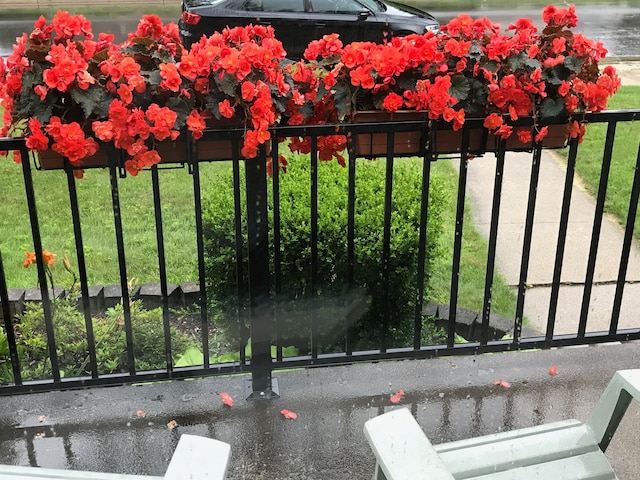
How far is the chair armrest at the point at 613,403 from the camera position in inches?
68.7

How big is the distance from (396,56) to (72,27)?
1.02 m

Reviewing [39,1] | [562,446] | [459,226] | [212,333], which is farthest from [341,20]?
[39,1]

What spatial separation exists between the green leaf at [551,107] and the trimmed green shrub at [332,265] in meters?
0.93

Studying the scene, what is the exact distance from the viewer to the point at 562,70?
2289mm

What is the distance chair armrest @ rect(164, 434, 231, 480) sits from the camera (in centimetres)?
143

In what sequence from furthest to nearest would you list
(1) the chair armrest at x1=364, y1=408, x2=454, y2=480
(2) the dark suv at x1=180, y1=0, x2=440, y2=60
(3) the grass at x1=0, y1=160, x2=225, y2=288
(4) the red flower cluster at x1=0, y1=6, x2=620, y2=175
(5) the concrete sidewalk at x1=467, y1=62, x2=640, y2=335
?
1. (2) the dark suv at x1=180, y1=0, x2=440, y2=60
2. (3) the grass at x1=0, y1=160, x2=225, y2=288
3. (5) the concrete sidewalk at x1=467, y1=62, x2=640, y2=335
4. (4) the red flower cluster at x1=0, y1=6, x2=620, y2=175
5. (1) the chair armrest at x1=364, y1=408, x2=454, y2=480

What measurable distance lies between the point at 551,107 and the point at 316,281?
113 centimetres

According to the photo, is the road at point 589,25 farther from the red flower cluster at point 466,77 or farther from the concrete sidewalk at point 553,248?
the red flower cluster at point 466,77

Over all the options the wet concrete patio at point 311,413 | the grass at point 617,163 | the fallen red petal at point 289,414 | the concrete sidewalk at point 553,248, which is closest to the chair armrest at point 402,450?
the wet concrete patio at point 311,413

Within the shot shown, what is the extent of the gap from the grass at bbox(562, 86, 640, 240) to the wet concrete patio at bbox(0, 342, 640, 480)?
2.52 meters

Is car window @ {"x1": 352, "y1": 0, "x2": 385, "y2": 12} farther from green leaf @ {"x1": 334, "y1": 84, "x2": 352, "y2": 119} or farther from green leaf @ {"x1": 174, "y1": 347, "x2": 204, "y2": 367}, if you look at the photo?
green leaf @ {"x1": 334, "y1": 84, "x2": 352, "y2": 119}

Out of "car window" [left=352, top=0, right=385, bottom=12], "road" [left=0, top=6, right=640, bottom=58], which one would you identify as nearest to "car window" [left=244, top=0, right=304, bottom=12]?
"car window" [left=352, top=0, right=385, bottom=12]

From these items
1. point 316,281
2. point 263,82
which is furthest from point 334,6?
point 263,82

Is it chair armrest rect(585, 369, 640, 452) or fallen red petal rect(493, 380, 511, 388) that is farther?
fallen red petal rect(493, 380, 511, 388)
